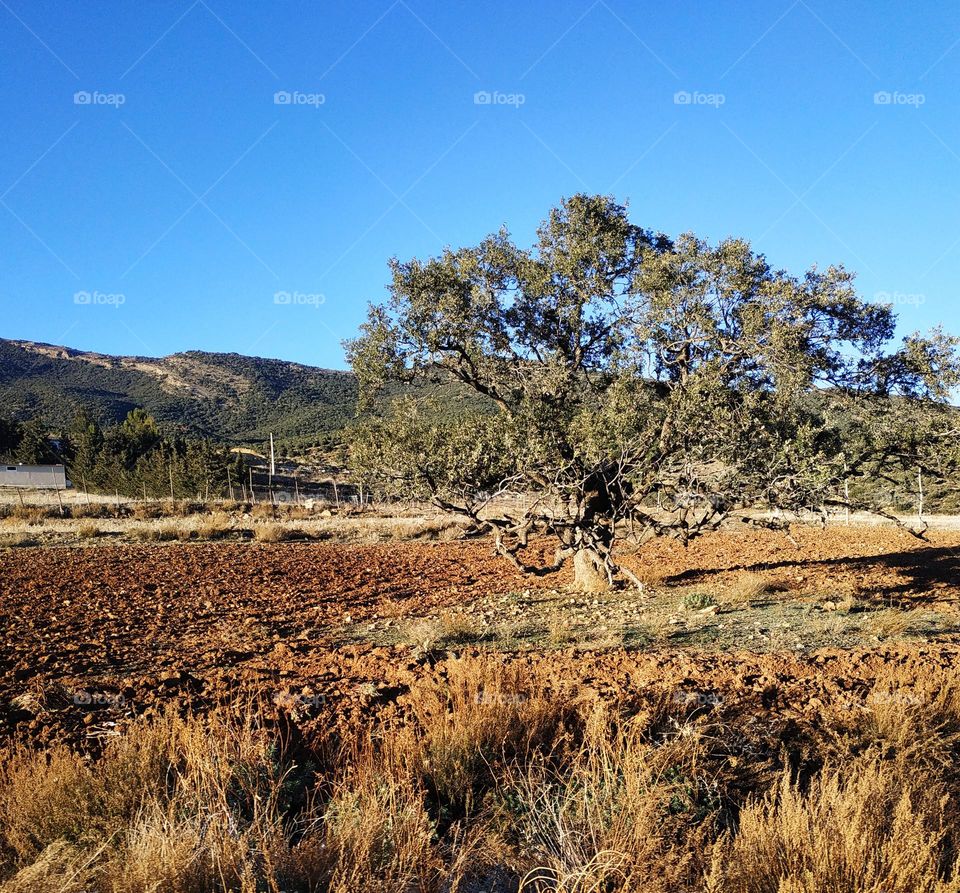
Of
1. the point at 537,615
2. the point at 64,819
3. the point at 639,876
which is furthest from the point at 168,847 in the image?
the point at 537,615

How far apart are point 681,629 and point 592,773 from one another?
5.86 meters

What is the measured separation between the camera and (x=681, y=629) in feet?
31.1

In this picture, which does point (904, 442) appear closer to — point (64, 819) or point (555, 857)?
point (555, 857)

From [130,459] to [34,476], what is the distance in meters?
7.49

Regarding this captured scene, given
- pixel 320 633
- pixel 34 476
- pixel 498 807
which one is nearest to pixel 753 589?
pixel 320 633

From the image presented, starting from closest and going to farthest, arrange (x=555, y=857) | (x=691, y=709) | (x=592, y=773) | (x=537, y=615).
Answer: (x=555, y=857)
(x=592, y=773)
(x=691, y=709)
(x=537, y=615)

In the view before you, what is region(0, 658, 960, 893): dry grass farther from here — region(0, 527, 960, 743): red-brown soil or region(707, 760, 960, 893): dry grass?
region(0, 527, 960, 743): red-brown soil

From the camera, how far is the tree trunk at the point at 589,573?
13.1 metres

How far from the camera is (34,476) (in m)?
56.0

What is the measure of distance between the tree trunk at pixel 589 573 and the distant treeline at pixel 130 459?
35045mm

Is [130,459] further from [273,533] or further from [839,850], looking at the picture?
[839,850]

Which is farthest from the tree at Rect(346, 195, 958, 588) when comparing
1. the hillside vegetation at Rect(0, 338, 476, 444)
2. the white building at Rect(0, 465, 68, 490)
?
the hillside vegetation at Rect(0, 338, 476, 444)

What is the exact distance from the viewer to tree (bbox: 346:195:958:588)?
1069 centimetres

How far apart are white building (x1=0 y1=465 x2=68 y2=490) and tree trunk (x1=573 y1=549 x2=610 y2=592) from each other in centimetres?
5409
